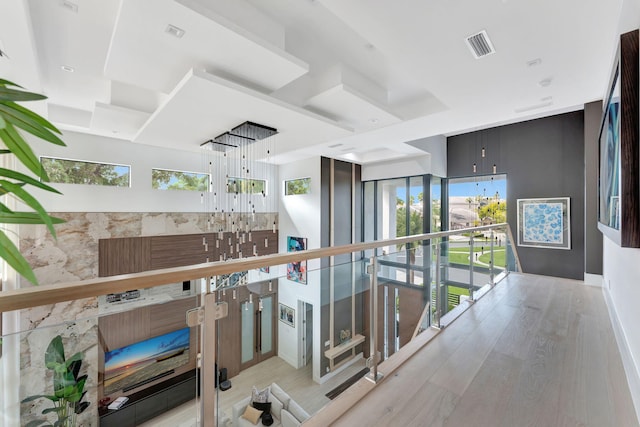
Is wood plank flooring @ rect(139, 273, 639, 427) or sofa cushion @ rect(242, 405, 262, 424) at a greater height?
wood plank flooring @ rect(139, 273, 639, 427)

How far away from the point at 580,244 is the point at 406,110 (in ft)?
16.2

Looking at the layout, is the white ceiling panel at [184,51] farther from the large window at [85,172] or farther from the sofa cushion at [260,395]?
the large window at [85,172]

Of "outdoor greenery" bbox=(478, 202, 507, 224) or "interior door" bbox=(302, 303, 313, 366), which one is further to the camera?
"outdoor greenery" bbox=(478, 202, 507, 224)

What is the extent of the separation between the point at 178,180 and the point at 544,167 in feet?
28.8

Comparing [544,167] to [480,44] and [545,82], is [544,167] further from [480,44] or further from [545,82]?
[480,44]

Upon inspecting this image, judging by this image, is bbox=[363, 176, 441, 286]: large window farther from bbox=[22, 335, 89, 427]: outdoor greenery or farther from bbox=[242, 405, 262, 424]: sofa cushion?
bbox=[22, 335, 89, 427]: outdoor greenery

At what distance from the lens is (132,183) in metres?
6.11

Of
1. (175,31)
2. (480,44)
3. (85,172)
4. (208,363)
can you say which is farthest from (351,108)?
(85,172)

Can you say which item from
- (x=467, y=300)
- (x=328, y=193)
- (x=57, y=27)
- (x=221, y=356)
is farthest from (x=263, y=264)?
(x=328, y=193)

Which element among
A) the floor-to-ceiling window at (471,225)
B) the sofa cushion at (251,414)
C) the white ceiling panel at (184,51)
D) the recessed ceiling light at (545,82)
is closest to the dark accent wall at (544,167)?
the floor-to-ceiling window at (471,225)

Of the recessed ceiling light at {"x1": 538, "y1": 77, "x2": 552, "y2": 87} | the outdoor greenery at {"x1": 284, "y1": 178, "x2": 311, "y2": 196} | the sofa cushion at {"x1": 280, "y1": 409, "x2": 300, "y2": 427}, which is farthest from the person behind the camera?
the outdoor greenery at {"x1": 284, "y1": 178, "x2": 311, "y2": 196}

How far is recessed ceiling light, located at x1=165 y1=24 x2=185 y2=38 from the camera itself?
240 centimetres

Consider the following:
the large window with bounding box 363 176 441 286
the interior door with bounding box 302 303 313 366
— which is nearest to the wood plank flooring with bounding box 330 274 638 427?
the interior door with bounding box 302 303 313 366

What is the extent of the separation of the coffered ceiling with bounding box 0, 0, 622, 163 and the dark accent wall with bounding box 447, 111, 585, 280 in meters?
2.65
